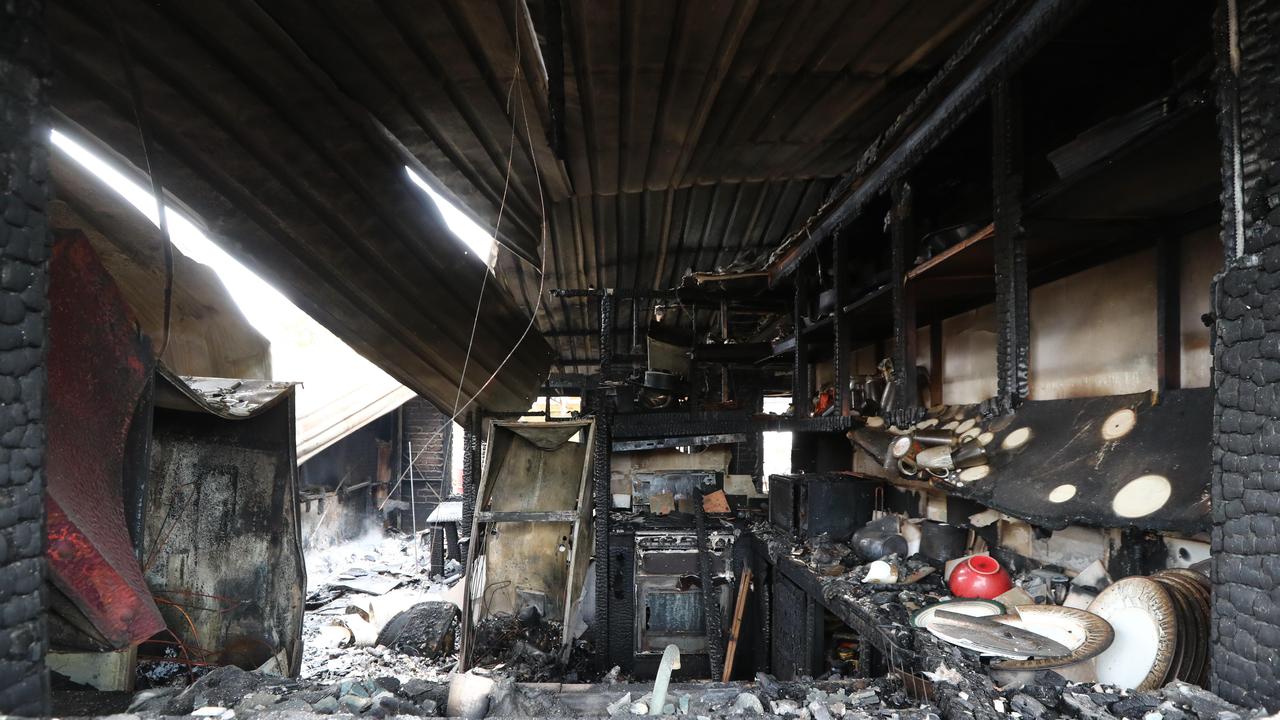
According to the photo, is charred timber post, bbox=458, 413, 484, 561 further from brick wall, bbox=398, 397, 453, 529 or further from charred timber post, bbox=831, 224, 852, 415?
brick wall, bbox=398, 397, 453, 529

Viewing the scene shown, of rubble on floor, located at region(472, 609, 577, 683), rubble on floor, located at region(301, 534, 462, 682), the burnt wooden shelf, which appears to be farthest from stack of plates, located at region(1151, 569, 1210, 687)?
rubble on floor, located at region(301, 534, 462, 682)

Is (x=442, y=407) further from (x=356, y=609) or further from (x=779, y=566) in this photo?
(x=779, y=566)

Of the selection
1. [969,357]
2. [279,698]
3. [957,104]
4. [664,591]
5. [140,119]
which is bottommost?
[664,591]

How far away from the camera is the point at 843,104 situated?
139 inches

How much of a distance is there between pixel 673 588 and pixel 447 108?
563 centimetres

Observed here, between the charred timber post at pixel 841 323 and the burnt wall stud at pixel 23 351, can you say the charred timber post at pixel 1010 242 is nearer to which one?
the charred timber post at pixel 841 323

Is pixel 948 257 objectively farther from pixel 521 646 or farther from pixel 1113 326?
pixel 521 646

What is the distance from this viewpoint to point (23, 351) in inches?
68.6

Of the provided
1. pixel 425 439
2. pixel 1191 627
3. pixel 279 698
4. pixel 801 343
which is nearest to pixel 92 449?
pixel 279 698

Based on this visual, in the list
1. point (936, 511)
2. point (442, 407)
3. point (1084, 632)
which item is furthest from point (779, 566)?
point (442, 407)

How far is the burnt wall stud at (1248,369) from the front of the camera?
1.77 meters

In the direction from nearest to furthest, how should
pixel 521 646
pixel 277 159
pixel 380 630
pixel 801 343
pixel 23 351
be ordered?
pixel 23 351 < pixel 277 159 < pixel 521 646 < pixel 801 343 < pixel 380 630

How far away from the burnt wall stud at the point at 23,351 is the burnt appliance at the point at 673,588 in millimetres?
5475

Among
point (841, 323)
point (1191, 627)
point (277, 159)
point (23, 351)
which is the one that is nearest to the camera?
point (23, 351)
